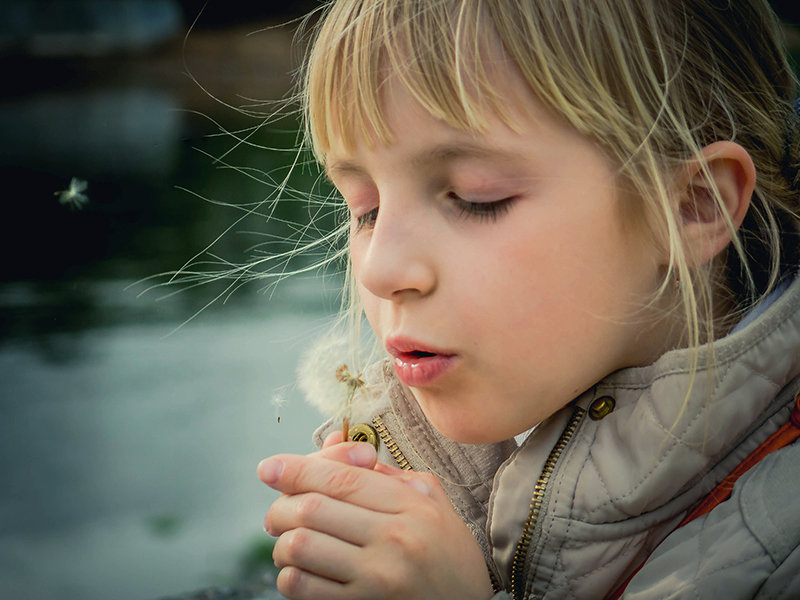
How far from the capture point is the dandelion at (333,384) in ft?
4.22

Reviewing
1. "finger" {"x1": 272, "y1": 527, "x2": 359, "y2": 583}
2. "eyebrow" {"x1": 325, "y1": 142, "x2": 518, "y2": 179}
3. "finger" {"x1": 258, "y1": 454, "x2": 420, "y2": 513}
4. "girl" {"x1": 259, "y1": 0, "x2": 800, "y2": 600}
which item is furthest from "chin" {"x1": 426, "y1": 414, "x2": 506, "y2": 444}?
"eyebrow" {"x1": 325, "y1": 142, "x2": 518, "y2": 179}

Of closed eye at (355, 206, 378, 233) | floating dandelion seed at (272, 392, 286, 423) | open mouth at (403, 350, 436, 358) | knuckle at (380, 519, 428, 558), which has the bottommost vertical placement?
knuckle at (380, 519, 428, 558)

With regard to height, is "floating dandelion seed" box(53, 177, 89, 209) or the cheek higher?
"floating dandelion seed" box(53, 177, 89, 209)

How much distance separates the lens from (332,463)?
1.13 metres

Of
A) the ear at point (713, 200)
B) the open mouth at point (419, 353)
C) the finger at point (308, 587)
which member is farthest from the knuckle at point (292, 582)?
the ear at point (713, 200)

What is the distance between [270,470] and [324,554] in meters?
0.13

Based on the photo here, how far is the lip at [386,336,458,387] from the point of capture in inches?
43.0

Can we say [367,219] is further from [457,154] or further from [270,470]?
[270,470]

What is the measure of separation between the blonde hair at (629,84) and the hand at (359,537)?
0.43m

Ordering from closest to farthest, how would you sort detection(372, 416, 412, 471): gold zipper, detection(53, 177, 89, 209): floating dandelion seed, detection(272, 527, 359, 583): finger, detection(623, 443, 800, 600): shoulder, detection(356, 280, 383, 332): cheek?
1. detection(623, 443, 800, 600): shoulder
2. detection(272, 527, 359, 583): finger
3. detection(356, 280, 383, 332): cheek
4. detection(372, 416, 412, 471): gold zipper
5. detection(53, 177, 89, 209): floating dandelion seed

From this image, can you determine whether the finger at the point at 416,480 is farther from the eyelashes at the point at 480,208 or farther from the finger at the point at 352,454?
the eyelashes at the point at 480,208

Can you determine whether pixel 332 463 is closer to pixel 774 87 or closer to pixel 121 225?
pixel 774 87

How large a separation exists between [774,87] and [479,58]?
1.74ft

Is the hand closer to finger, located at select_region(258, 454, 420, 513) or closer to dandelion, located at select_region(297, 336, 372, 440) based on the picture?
finger, located at select_region(258, 454, 420, 513)
